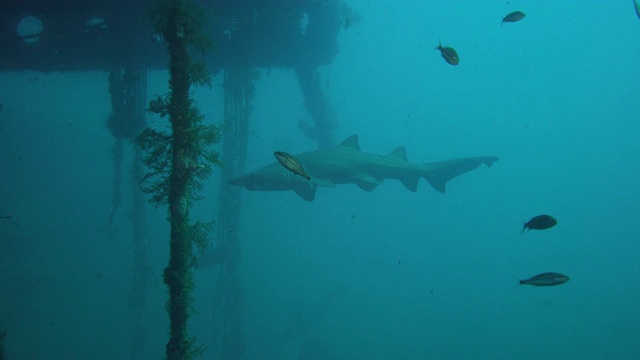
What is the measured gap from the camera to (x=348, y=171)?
9.73m

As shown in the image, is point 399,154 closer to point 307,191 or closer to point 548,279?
point 307,191

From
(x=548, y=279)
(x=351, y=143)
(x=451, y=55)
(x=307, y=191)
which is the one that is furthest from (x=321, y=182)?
(x=548, y=279)

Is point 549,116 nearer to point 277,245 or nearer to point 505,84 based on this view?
point 505,84

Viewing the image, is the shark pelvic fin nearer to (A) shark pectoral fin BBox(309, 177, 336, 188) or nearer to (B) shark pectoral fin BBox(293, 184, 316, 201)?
(A) shark pectoral fin BBox(309, 177, 336, 188)

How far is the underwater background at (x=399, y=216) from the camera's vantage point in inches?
1203

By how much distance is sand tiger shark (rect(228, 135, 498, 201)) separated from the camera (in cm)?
898

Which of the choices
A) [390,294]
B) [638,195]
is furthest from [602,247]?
[390,294]

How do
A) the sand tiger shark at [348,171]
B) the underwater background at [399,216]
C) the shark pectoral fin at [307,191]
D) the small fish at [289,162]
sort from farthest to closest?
1. the underwater background at [399,216]
2. the shark pectoral fin at [307,191]
3. the sand tiger shark at [348,171]
4. the small fish at [289,162]

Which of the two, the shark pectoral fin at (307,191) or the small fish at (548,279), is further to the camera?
the shark pectoral fin at (307,191)

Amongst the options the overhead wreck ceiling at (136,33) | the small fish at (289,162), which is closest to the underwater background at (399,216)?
the overhead wreck ceiling at (136,33)

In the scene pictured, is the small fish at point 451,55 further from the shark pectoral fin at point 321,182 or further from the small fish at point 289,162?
the shark pectoral fin at point 321,182

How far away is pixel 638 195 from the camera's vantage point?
107938 millimetres

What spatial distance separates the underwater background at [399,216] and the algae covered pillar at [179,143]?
9663 mm

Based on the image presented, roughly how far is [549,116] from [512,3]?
371 feet
